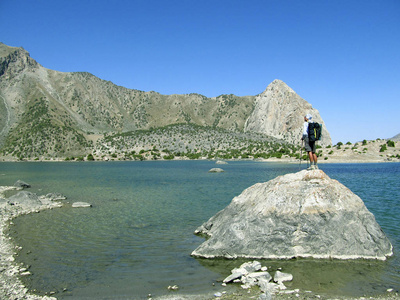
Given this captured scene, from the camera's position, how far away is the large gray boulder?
1410 centimetres

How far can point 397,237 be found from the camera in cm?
1702

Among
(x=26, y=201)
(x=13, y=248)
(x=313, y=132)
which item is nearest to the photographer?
(x=313, y=132)

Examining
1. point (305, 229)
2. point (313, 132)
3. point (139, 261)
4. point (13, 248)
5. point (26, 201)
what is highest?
point (313, 132)

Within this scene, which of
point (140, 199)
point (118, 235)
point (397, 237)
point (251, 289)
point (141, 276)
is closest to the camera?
point (251, 289)

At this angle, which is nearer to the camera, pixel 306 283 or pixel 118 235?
pixel 306 283

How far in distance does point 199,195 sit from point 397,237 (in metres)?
20.4

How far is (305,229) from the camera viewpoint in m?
14.3

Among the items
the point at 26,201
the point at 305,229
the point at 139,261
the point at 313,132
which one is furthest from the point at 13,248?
the point at 313,132

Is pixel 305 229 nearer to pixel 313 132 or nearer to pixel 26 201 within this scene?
pixel 313 132

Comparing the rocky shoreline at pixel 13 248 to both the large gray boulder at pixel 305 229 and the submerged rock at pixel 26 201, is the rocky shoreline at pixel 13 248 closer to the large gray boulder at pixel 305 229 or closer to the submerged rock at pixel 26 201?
the submerged rock at pixel 26 201

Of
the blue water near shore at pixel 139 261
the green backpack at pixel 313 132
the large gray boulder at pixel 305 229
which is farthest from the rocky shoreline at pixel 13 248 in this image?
the green backpack at pixel 313 132

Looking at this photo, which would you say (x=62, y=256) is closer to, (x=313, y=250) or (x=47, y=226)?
(x=47, y=226)

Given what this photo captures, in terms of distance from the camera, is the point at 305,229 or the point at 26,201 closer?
the point at 305,229

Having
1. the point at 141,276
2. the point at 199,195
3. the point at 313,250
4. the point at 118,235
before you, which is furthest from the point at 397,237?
the point at 199,195
